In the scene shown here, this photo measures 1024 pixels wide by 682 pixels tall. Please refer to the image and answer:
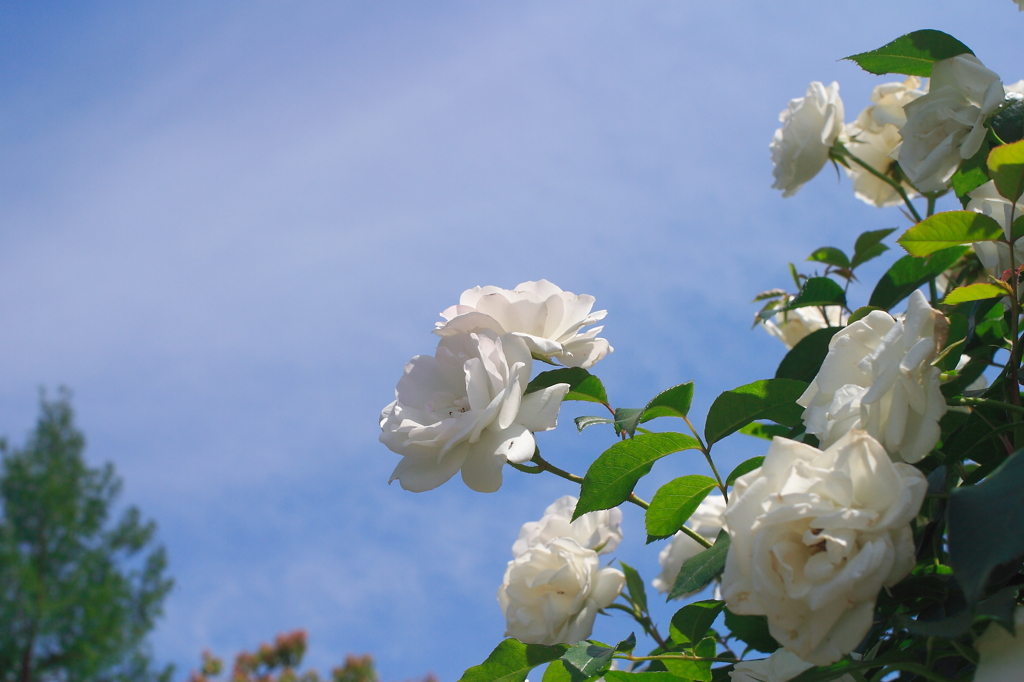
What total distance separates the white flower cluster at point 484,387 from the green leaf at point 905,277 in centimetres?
45

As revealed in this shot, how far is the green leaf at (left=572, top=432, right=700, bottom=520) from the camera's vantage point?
59 centimetres

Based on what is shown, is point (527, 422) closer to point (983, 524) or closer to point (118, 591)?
point (983, 524)

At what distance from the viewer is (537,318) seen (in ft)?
2.09

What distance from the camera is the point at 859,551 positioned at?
398mm

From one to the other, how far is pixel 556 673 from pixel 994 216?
56 cm

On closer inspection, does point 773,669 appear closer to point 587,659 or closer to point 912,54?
point 587,659

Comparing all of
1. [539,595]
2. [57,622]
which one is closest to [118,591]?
[57,622]

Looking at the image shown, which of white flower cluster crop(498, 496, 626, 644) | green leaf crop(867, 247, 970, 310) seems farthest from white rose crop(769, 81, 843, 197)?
white flower cluster crop(498, 496, 626, 644)

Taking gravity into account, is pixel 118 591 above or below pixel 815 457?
above

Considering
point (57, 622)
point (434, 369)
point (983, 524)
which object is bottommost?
point (983, 524)

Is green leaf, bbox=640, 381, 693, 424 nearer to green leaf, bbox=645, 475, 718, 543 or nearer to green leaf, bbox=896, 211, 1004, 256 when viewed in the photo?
green leaf, bbox=645, 475, 718, 543

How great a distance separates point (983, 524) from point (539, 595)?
57 cm

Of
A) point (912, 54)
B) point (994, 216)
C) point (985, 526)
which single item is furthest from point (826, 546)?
point (912, 54)

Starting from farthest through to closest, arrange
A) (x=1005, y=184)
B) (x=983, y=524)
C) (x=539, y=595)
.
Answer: (x=539, y=595) < (x=1005, y=184) < (x=983, y=524)
